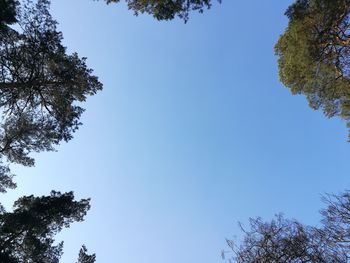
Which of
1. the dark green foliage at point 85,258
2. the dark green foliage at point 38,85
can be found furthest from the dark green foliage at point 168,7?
the dark green foliage at point 85,258

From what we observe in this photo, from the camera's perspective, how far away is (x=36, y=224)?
15438mm

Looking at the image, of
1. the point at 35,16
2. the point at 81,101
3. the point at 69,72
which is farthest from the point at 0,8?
the point at 81,101

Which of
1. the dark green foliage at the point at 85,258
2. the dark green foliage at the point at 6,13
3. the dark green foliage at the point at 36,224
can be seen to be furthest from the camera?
the dark green foliage at the point at 85,258

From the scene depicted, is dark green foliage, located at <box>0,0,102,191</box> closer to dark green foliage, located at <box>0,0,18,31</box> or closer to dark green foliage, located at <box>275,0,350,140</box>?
dark green foliage, located at <box>0,0,18,31</box>

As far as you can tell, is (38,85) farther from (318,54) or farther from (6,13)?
(318,54)

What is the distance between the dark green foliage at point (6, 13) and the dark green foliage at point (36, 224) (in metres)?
7.02

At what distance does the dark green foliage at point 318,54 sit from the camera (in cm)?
1656

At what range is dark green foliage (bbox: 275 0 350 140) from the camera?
652 inches

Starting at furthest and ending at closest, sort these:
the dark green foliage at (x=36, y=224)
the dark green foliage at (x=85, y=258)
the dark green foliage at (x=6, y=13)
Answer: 1. the dark green foliage at (x=85, y=258)
2. the dark green foliage at (x=36, y=224)
3. the dark green foliage at (x=6, y=13)

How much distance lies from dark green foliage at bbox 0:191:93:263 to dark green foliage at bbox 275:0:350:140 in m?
11.3

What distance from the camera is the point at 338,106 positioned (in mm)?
18906

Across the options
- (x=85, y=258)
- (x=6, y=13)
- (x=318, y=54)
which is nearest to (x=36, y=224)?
(x=85, y=258)

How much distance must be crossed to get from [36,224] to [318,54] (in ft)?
44.9

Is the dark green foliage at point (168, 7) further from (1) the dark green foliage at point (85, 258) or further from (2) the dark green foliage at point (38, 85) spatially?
(1) the dark green foliage at point (85, 258)
